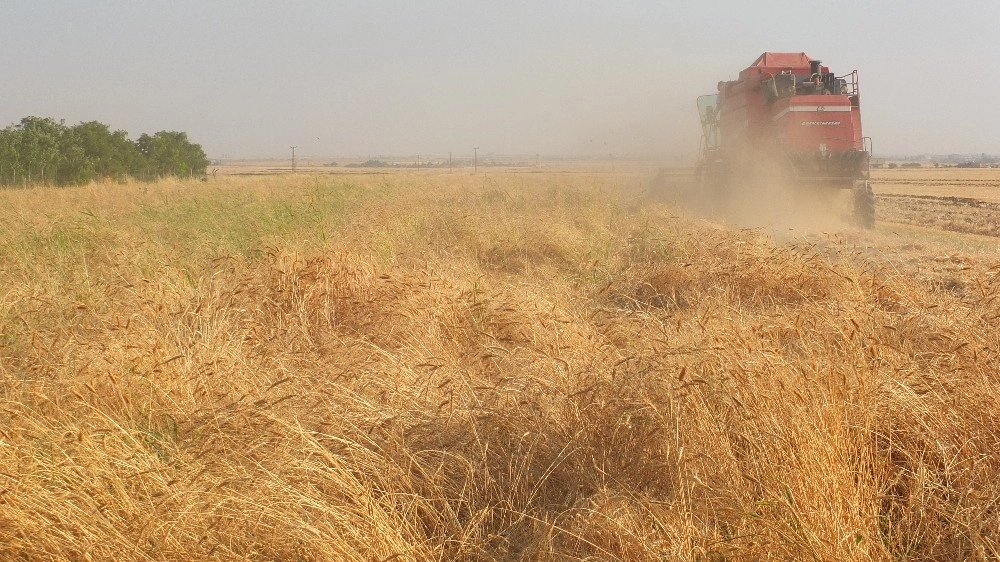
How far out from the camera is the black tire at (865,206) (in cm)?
1736

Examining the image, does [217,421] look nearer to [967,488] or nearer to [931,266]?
[967,488]

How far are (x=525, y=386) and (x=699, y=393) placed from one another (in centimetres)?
103

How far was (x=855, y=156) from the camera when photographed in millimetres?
17047

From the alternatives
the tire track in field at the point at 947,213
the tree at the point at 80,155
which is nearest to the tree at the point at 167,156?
the tree at the point at 80,155

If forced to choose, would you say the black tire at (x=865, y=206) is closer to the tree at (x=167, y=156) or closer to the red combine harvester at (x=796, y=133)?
the red combine harvester at (x=796, y=133)

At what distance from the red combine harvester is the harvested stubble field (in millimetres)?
11217

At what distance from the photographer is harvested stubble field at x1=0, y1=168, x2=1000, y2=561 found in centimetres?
296

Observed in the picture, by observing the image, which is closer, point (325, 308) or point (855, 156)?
point (325, 308)

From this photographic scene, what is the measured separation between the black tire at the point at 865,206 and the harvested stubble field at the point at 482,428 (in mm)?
11495

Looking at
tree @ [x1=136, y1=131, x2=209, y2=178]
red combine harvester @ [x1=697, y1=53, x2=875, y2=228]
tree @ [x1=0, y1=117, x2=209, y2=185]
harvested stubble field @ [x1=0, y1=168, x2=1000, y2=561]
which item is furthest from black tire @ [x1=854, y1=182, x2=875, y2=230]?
tree @ [x1=136, y1=131, x2=209, y2=178]

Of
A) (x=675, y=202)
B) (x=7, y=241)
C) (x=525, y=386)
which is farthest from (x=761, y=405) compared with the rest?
(x=675, y=202)

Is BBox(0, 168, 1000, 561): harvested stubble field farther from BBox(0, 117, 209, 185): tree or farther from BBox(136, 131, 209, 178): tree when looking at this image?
BBox(136, 131, 209, 178): tree

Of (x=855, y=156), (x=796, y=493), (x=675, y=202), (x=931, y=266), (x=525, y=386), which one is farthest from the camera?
(x=675, y=202)

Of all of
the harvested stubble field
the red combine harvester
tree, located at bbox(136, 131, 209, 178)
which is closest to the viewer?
the harvested stubble field
